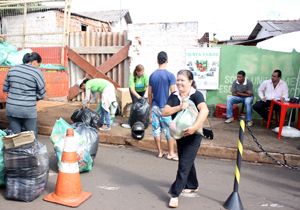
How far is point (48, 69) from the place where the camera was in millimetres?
5652

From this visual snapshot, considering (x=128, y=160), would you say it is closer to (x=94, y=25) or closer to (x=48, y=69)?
(x=48, y=69)

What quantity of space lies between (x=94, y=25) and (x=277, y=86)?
554 inches

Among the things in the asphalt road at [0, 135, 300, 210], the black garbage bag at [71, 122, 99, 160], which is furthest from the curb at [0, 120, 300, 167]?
the black garbage bag at [71, 122, 99, 160]

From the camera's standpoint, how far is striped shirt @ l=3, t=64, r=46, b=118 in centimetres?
371

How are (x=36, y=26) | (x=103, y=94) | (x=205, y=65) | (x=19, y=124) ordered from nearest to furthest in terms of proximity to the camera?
(x=19, y=124) < (x=103, y=94) < (x=205, y=65) < (x=36, y=26)

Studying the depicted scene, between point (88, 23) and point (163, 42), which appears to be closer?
point (163, 42)

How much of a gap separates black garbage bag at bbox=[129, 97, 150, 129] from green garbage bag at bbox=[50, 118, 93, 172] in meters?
2.03

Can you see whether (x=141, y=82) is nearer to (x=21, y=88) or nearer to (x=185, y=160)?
(x=21, y=88)

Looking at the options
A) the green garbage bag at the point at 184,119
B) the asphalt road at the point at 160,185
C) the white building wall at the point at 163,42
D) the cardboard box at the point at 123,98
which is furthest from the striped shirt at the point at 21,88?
the white building wall at the point at 163,42

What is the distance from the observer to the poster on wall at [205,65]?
7.59m

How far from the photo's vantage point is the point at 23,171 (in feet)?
9.62

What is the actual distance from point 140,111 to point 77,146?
86.4 inches

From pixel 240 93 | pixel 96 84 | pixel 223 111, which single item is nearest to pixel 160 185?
pixel 96 84

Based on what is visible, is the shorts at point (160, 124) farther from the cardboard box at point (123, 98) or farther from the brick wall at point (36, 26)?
the brick wall at point (36, 26)
